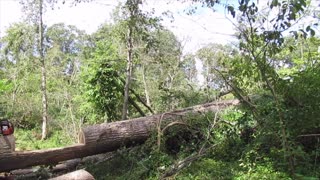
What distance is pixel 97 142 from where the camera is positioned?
7688mm

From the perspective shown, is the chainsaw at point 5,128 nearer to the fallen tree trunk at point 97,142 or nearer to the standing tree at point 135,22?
the fallen tree trunk at point 97,142

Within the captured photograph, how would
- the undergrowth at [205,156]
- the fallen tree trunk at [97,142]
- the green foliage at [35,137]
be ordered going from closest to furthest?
the undergrowth at [205,156], the fallen tree trunk at [97,142], the green foliage at [35,137]

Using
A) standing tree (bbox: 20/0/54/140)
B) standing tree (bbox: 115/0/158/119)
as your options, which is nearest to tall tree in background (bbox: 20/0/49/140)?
standing tree (bbox: 20/0/54/140)

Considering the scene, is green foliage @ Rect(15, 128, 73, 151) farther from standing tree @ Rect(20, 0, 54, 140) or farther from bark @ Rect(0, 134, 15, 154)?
bark @ Rect(0, 134, 15, 154)

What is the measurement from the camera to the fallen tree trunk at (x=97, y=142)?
23.8ft

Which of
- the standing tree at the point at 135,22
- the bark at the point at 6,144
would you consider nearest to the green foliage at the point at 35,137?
the standing tree at the point at 135,22

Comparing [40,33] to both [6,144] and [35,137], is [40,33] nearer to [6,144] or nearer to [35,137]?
[35,137]

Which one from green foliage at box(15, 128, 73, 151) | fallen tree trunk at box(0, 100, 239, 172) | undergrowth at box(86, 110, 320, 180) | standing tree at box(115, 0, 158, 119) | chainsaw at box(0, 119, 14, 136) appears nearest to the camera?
undergrowth at box(86, 110, 320, 180)

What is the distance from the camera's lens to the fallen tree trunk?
726 centimetres

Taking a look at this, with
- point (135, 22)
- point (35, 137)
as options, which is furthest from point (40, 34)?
point (135, 22)

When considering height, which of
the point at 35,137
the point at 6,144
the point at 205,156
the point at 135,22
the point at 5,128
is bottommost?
the point at 35,137

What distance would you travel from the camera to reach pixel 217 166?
664 centimetres

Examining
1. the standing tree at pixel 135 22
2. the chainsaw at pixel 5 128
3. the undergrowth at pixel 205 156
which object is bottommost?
the undergrowth at pixel 205 156

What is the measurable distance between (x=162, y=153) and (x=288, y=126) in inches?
105
